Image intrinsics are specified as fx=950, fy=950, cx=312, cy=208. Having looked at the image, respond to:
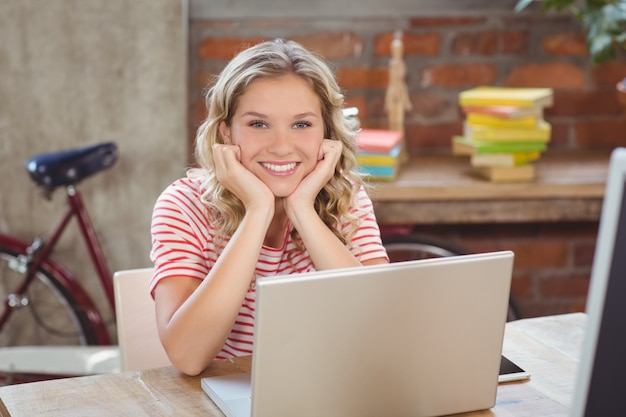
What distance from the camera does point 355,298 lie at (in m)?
1.07

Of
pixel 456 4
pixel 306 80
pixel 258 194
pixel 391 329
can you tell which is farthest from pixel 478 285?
pixel 456 4

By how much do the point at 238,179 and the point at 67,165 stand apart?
108 centimetres

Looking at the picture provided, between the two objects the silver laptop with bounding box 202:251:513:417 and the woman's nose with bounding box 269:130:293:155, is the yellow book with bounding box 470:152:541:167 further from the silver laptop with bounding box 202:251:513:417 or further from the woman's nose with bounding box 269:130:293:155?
the silver laptop with bounding box 202:251:513:417

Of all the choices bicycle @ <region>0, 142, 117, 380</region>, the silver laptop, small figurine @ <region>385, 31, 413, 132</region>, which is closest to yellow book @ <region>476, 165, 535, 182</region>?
small figurine @ <region>385, 31, 413, 132</region>

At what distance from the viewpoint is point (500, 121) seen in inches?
104

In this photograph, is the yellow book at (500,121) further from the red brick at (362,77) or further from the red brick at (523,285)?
the red brick at (523,285)

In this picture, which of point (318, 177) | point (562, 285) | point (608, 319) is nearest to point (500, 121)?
point (562, 285)

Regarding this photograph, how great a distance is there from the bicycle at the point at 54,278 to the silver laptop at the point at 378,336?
1.50 metres

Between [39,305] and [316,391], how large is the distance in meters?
1.97

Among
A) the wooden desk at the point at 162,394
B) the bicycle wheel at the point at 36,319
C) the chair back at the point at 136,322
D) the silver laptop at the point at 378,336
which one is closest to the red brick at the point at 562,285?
the bicycle wheel at the point at 36,319

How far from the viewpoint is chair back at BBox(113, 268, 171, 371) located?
5.37 ft

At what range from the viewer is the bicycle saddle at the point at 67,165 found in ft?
8.23

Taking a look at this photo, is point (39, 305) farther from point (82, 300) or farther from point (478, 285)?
point (478, 285)

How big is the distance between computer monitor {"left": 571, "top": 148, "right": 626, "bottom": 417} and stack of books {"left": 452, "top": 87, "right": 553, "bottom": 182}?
183 cm
